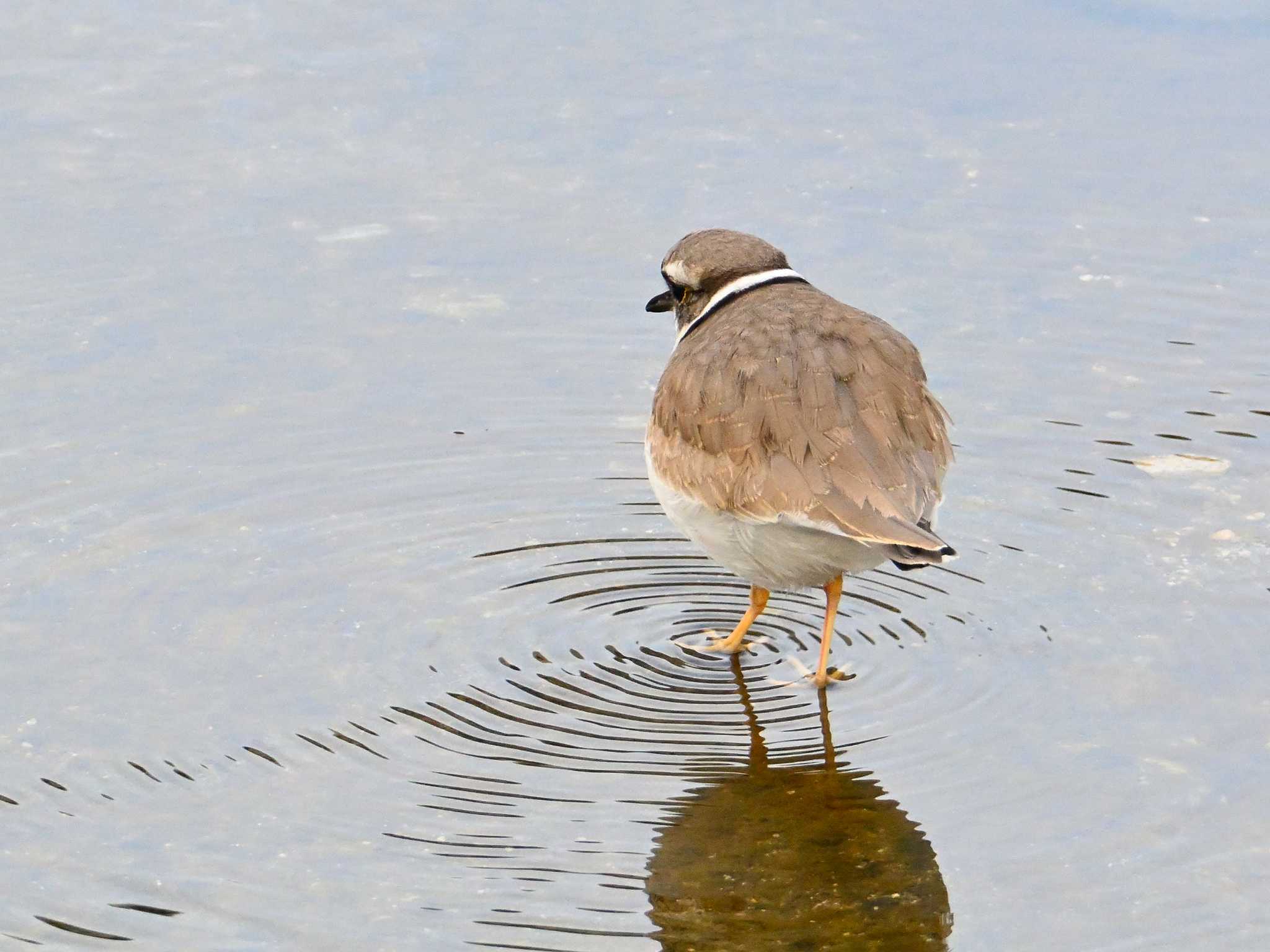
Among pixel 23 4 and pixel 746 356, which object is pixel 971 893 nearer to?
pixel 746 356

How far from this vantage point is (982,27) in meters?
13.6

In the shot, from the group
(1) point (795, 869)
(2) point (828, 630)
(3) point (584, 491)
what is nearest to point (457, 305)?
(3) point (584, 491)

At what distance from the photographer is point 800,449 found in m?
7.00

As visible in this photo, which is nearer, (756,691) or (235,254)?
(756,691)

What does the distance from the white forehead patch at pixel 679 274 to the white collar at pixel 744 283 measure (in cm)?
12

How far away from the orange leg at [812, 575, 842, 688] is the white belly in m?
0.17

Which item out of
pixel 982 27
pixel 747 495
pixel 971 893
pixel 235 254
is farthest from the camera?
pixel 982 27

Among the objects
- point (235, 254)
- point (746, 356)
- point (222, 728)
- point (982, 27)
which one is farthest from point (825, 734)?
point (982, 27)

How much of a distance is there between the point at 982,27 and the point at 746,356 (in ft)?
23.3

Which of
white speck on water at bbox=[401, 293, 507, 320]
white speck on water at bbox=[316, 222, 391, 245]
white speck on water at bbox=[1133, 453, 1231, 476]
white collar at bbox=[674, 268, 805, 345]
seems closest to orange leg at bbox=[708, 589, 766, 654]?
white collar at bbox=[674, 268, 805, 345]

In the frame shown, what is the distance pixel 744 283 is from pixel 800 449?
1.56m

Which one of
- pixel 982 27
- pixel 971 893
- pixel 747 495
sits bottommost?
pixel 971 893

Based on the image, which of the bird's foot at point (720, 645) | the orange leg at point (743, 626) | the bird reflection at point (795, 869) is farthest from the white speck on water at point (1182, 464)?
the bird reflection at point (795, 869)

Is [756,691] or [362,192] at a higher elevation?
[362,192]
